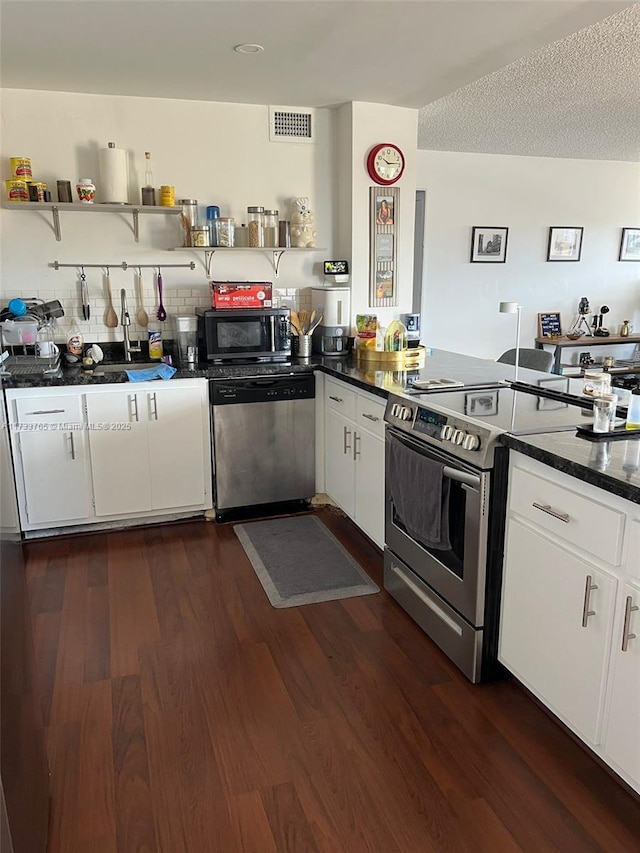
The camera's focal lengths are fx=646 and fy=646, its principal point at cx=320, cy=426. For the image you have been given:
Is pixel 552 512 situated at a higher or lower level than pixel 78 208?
lower

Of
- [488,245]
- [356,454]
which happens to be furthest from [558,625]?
[488,245]

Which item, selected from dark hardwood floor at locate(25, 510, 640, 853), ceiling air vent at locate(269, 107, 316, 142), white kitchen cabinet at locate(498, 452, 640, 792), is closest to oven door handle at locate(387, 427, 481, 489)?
white kitchen cabinet at locate(498, 452, 640, 792)

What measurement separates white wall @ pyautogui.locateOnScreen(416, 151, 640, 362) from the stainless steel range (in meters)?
3.38

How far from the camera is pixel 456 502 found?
238 cm

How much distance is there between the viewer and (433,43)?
2873 millimetres

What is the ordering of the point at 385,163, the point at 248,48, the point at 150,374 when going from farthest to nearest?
the point at 385,163 < the point at 150,374 < the point at 248,48

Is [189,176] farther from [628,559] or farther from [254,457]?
[628,559]

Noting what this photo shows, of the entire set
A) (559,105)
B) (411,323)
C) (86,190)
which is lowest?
(411,323)

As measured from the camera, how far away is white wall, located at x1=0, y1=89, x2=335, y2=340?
366 centimetres

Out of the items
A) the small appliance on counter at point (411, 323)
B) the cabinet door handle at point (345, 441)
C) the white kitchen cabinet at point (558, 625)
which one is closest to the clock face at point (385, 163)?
the small appliance on counter at point (411, 323)

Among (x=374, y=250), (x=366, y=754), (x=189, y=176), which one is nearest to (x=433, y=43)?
(x=374, y=250)

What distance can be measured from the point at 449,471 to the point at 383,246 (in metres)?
2.25

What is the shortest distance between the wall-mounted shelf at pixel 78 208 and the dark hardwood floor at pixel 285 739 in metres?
2.06

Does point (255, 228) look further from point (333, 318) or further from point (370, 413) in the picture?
point (370, 413)
